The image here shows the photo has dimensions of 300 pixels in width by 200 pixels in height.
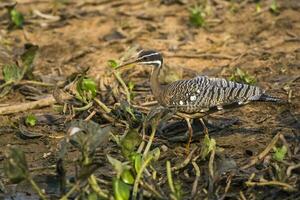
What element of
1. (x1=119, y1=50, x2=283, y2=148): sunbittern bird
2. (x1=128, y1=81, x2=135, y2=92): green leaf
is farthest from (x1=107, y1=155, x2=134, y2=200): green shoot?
(x1=128, y1=81, x2=135, y2=92): green leaf

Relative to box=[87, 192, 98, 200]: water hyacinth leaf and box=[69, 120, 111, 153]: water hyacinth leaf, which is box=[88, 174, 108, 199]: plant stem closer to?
box=[87, 192, 98, 200]: water hyacinth leaf

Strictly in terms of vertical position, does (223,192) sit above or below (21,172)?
below

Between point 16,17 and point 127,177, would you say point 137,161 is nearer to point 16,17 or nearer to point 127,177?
point 127,177

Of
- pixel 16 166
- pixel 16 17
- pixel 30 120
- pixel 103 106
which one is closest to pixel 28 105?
pixel 30 120

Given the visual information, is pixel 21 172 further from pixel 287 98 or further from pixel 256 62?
pixel 256 62

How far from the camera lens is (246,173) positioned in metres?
7.30

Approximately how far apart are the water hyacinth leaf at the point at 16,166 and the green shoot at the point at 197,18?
20.7ft

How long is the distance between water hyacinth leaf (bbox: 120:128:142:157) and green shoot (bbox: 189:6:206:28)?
5217 millimetres

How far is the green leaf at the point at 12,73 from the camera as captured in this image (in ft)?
32.0

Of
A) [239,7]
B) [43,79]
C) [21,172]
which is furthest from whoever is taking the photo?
[239,7]

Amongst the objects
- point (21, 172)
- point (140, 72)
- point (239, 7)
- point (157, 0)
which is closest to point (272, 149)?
point (21, 172)

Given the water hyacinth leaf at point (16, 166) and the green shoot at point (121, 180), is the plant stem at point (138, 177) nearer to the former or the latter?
the green shoot at point (121, 180)

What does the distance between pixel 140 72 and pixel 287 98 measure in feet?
7.69

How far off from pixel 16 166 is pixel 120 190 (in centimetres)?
96
